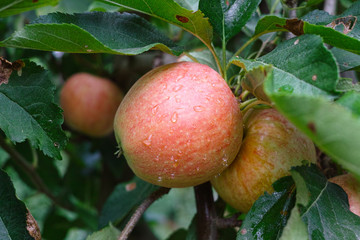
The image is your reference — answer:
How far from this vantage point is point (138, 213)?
0.74 m

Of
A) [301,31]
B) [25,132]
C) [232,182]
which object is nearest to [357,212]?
[232,182]

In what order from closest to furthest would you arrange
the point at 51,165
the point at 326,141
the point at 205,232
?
the point at 326,141
the point at 205,232
the point at 51,165

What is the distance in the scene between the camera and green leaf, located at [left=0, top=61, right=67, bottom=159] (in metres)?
0.66

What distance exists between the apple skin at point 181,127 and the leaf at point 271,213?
0.09 m

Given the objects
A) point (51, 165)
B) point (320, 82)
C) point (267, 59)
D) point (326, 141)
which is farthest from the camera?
point (51, 165)

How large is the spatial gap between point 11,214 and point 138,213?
0.73ft

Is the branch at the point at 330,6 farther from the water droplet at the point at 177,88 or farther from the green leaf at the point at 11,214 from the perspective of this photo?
the green leaf at the point at 11,214

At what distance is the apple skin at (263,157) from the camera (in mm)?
668

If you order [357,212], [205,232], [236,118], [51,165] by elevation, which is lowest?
[51,165]

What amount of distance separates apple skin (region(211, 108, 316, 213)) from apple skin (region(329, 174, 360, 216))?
0.06m

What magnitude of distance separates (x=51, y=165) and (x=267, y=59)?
1.02 meters

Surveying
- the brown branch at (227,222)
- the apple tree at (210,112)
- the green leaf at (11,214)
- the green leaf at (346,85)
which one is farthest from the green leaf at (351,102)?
the green leaf at (11,214)

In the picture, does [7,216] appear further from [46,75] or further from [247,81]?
[247,81]

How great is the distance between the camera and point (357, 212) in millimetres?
661
